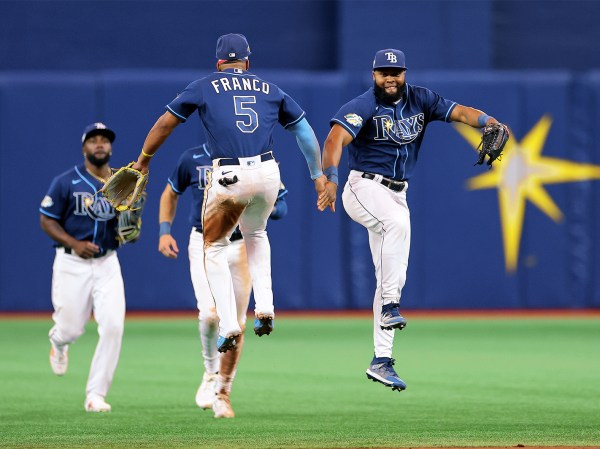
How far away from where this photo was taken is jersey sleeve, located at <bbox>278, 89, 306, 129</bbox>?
8156mm

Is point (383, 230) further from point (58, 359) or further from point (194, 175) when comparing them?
point (58, 359)

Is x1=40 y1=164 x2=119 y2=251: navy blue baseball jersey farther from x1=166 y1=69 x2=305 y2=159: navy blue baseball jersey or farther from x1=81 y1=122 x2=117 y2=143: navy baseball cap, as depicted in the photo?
Answer: x1=166 y1=69 x2=305 y2=159: navy blue baseball jersey

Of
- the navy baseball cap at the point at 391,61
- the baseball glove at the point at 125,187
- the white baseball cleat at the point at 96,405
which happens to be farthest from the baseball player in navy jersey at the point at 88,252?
the navy baseball cap at the point at 391,61

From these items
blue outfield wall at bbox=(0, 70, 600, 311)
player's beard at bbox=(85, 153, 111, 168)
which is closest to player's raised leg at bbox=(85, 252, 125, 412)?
player's beard at bbox=(85, 153, 111, 168)

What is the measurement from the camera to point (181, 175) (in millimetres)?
10016

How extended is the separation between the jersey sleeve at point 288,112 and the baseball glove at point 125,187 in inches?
38.6

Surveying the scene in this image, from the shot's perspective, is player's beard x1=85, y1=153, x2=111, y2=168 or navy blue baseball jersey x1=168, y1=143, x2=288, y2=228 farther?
player's beard x1=85, y1=153, x2=111, y2=168

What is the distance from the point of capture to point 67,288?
1014cm

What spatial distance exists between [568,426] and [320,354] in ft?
16.5

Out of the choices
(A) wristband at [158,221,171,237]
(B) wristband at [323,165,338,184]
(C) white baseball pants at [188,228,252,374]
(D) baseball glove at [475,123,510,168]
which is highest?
Answer: (D) baseball glove at [475,123,510,168]

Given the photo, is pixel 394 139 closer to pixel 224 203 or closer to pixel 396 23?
pixel 224 203

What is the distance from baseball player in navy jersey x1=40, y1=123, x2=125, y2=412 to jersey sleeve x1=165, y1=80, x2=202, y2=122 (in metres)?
2.48

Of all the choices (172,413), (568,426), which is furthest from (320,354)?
(568,426)

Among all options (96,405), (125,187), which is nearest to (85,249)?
(96,405)
